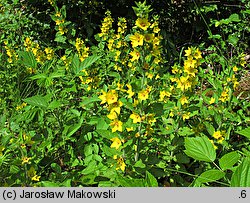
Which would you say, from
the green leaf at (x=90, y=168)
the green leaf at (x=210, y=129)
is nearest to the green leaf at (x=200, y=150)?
the green leaf at (x=90, y=168)

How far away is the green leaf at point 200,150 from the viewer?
1213 mm

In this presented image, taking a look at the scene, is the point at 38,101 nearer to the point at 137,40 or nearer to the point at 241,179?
the point at 137,40

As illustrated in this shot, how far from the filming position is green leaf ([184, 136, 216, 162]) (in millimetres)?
1213

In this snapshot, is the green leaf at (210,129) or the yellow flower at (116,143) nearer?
the yellow flower at (116,143)

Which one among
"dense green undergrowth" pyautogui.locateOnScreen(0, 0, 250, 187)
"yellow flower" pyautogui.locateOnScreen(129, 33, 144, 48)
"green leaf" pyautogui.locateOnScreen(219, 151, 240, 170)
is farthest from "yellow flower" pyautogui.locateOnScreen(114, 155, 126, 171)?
"green leaf" pyautogui.locateOnScreen(219, 151, 240, 170)

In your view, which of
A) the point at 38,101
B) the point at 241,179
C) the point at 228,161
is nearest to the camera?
the point at 241,179

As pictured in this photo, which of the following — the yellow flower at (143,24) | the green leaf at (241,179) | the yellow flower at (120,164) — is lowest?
the green leaf at (241,179)

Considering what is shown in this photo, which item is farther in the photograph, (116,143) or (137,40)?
(116,143)

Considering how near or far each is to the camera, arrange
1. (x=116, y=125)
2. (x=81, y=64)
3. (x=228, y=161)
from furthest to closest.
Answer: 1. (x=81, y=64)
2. (x=116, y=125)
3. (x=228, y=161)

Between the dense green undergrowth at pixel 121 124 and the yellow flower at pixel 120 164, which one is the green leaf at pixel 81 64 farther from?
the yellow flower at pixel 120 164

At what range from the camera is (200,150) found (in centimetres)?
124

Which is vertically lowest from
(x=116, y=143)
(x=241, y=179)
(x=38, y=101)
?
(x=241, y=179)

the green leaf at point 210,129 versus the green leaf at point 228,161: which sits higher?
the green leaf at point 210,129

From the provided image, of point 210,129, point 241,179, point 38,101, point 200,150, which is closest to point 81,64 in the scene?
point 38,101
